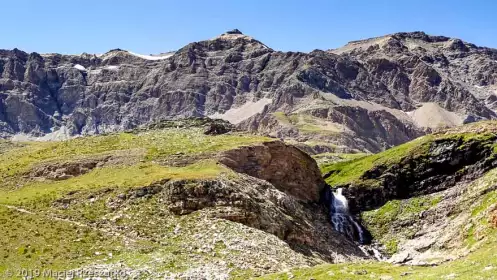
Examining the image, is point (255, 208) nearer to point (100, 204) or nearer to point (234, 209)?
point (234, 209)

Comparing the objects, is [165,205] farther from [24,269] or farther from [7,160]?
[7,160]

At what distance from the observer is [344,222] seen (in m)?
103

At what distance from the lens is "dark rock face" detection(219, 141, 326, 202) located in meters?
87.2

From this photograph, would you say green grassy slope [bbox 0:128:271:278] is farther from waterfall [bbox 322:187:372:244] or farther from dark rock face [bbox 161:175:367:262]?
waterfall [bbox 322:187:372:244]

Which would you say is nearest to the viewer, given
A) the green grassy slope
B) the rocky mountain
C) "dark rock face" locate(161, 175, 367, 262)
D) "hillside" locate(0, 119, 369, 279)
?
the rocky mountain

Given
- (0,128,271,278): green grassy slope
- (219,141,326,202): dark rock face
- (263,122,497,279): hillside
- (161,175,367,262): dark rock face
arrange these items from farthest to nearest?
(219,141,326,202): dark rock face < (263,122,497,279): hillside < (161,175,367,262): dark rock face < (0,128,271,278): green grassy slope

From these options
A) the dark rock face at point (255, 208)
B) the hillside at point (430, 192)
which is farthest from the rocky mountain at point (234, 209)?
the hillside at point (430, 192)

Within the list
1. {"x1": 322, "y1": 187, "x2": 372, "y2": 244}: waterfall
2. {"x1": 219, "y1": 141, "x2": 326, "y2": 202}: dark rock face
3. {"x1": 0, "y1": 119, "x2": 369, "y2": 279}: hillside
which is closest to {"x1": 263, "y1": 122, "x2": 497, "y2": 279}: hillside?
{"x1": 322, "y1": 187, "x2": 372, "y2": 244}: waterfall

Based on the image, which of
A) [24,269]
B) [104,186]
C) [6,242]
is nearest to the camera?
[24,269]

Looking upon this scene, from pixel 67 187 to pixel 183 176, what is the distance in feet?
55.5

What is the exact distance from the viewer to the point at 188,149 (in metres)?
90.9

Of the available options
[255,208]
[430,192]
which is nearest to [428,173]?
[430,192]

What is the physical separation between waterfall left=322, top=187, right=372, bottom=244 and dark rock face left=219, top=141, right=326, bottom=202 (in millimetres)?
5939

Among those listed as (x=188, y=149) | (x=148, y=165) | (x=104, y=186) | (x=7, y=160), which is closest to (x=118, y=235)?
(x=104, y=186)
